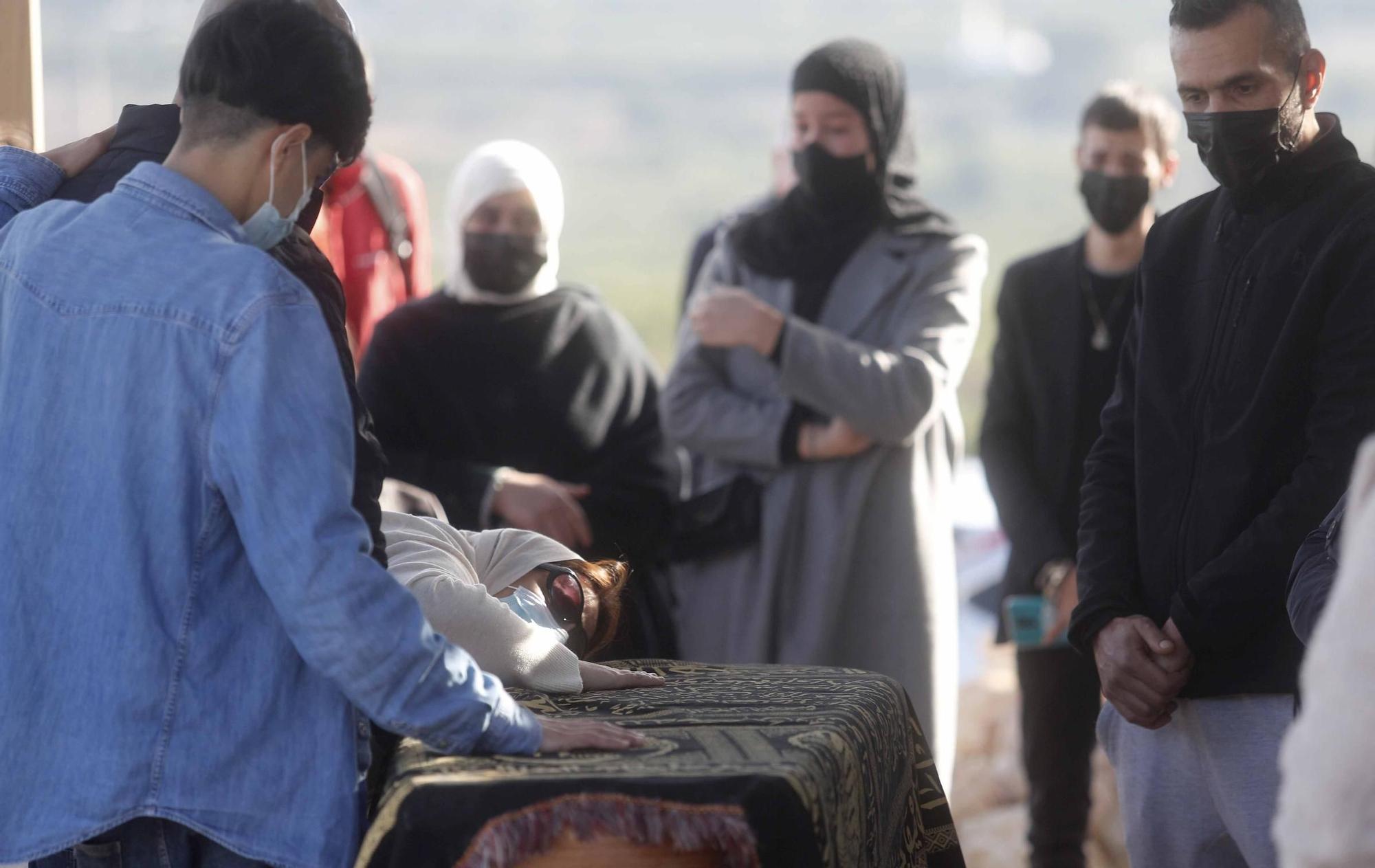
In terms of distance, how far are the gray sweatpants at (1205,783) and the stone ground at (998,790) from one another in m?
1.42

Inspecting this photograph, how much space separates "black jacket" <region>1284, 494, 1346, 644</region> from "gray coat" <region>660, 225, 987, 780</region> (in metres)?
1.57

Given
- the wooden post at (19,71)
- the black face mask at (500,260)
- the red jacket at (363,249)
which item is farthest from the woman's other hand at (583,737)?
the red jacket at (363,249)

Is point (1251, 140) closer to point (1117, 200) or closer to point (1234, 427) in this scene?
point (1234, 427)

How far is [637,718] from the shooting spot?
6.63 feet

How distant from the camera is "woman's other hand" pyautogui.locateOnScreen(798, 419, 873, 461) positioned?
3.62 m

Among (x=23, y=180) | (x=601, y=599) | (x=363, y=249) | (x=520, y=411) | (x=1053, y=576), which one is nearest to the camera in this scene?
(x=23, y=180)

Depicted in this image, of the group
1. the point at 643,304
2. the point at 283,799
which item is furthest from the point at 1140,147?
the point at 643,304

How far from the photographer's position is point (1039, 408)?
379 cm

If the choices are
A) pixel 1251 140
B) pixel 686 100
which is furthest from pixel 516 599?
pixel 686 100

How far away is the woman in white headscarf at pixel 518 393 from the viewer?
12.2 feet

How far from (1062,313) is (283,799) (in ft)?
8.16

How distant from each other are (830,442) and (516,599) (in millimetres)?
1440

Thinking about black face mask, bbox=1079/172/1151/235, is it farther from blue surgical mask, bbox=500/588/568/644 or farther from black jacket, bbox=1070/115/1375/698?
blue surgical mask, bbox=500/588/568/644

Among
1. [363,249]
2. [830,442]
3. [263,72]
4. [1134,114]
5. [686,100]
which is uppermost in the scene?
[686,100]
